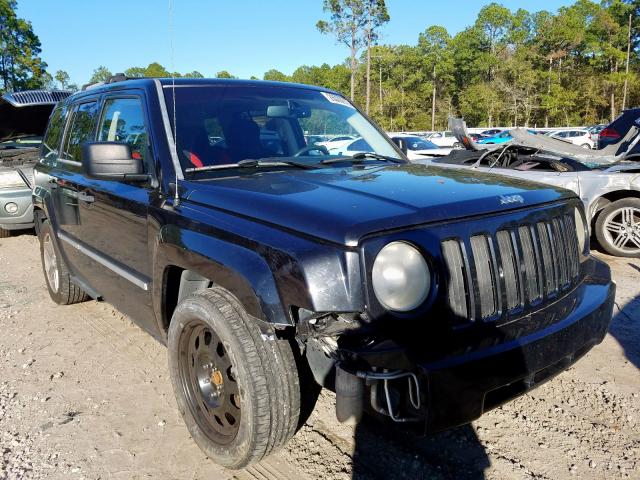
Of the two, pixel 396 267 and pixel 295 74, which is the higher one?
pixel 295 74

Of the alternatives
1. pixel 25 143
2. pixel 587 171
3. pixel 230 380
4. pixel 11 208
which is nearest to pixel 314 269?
pixel 230 380

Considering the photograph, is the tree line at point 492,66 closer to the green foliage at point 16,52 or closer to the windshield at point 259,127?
the green foliage at point 16,52

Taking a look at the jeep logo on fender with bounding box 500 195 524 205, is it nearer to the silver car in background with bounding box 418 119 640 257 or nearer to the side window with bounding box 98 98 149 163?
the side window with bounding box 98 98 149 163

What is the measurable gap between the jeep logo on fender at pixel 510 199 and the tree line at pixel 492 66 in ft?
143

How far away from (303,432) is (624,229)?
17.9ft

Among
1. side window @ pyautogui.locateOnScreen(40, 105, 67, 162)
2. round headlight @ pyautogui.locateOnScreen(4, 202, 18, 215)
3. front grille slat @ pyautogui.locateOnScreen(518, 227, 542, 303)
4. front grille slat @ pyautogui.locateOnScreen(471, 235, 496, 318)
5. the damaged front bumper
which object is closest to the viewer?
the damaged front bumper

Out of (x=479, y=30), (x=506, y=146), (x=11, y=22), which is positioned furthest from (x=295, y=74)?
(x=506, y=146)

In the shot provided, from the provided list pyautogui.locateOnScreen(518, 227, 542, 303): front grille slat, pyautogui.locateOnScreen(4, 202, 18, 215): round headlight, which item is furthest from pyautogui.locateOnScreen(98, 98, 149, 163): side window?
pyautogui.locateOnScreen(4, 202, 18, 215): round headlight

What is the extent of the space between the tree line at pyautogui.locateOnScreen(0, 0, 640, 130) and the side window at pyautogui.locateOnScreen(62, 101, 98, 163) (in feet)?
137

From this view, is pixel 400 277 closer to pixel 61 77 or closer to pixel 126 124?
pixel 126 124

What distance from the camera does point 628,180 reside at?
21.2 ft

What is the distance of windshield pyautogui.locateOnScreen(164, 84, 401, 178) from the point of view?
299 centimetres

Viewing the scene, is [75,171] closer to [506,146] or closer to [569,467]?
[569,467]

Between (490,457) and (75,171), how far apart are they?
11.3 ft
